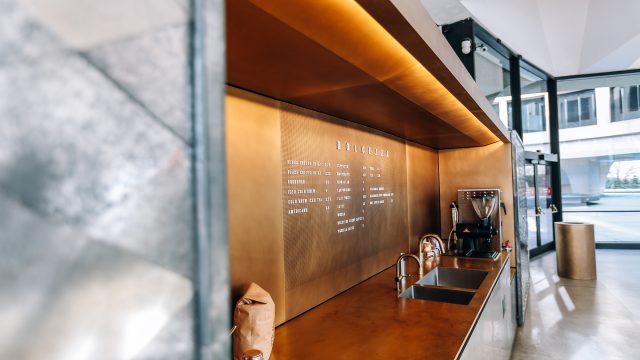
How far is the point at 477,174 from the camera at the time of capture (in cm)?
414

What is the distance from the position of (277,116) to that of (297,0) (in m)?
0.93

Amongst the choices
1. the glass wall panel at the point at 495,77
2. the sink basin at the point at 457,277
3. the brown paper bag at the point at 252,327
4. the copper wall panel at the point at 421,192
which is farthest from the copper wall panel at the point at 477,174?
the brown paper bag at the point at 252,327

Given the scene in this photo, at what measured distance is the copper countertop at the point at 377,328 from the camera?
1.48 meters

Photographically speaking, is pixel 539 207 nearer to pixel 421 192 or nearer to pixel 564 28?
pixel 564 28

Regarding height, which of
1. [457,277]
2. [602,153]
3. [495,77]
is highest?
[495,77]

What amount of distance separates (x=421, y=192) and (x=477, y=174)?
840 millimetres

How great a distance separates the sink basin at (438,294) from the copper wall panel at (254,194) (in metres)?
1.01

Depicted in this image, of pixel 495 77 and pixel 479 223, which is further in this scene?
pixel 495 77

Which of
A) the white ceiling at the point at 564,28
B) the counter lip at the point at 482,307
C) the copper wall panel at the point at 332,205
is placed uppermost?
the white ceiling at the point at 564,28

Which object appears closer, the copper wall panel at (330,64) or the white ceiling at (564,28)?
the copper wall panel at (330,64)

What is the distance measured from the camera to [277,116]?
1780mm

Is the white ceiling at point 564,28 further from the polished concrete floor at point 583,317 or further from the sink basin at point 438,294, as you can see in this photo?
the polished concrete floor at point 583,317

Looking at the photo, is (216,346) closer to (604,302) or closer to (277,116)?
(277,116)

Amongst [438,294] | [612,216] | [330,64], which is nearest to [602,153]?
[612,216]
